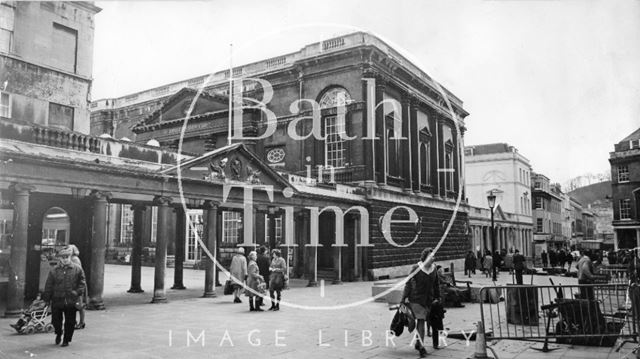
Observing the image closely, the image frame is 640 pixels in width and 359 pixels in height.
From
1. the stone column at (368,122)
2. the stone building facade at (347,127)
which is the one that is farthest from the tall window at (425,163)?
the stone column at (368,122)

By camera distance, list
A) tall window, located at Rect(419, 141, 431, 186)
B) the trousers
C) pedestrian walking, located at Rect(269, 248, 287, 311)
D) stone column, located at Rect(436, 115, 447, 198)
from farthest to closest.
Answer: stone column, located at Rect(436, 115, 447, 198) → tall window, located at Rect(419, 141, 431, 186) → pedestrian walking, located at Rect(269, 248, 287, 311) → the trousers

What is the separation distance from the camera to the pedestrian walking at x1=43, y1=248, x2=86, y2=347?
28.4 feet

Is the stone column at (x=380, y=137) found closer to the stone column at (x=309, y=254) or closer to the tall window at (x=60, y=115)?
the stone column at (x=309, y=254)

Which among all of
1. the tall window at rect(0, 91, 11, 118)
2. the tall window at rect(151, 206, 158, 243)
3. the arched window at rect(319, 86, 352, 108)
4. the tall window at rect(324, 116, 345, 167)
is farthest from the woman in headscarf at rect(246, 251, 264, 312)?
the tall window at rect(151, 206, 158, 243)

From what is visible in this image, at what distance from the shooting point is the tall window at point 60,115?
61.0 ft

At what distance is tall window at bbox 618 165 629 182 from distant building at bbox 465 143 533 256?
19664mm

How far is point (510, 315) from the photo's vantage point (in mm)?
10922

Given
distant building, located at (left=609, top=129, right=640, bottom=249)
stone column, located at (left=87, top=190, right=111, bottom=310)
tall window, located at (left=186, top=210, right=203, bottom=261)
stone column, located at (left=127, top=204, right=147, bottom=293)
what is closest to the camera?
stone column, located at (left=87, top=190, right=111, bottom=310)

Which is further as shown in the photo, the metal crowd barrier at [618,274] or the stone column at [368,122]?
the stone column at [368,122]

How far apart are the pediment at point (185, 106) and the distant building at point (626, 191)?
24.6 m

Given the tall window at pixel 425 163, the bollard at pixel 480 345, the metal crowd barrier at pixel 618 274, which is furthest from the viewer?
the tall window at pixel 425 163

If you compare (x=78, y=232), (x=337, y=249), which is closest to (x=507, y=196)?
(x=337, y=249)

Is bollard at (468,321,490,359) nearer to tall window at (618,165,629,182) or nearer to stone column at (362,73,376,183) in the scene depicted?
stone column at (362,73,376,183)

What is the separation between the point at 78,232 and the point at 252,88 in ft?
55.1
